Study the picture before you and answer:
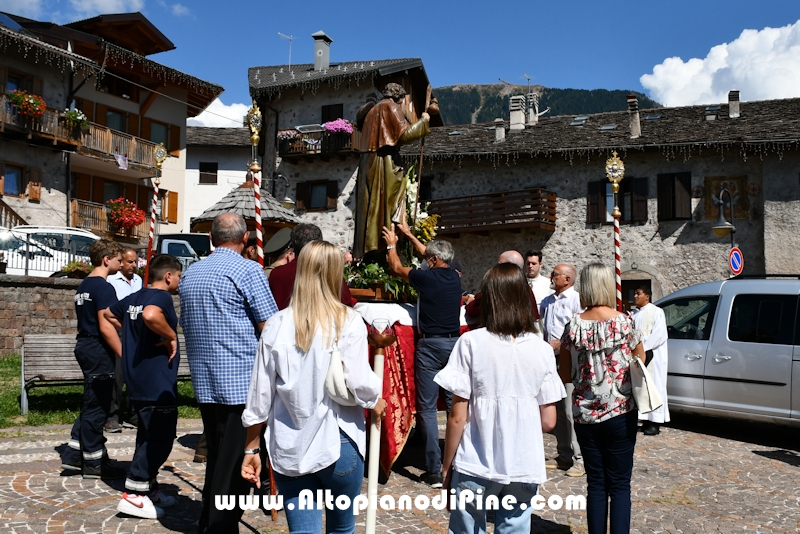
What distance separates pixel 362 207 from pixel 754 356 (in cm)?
479

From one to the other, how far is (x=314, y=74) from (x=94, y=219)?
35.8 ft

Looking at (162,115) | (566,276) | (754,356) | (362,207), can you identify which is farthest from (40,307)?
(162,115)

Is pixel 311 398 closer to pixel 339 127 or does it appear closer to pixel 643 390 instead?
pixel 643 390

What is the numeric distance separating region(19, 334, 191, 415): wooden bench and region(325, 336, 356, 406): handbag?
6.99 metres

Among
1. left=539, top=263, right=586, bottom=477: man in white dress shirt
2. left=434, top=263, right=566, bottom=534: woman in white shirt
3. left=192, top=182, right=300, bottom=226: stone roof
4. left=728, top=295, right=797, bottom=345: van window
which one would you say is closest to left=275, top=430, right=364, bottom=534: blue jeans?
left=434, top=263, right=566, bottom=534: woman in white shirt

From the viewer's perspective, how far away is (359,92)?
30.6 metres

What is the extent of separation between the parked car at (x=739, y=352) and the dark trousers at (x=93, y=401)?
21.7 ft

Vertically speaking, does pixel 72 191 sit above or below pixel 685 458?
above

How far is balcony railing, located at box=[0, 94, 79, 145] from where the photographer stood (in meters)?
24.2

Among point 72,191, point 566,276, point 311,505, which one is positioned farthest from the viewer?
point 72,191

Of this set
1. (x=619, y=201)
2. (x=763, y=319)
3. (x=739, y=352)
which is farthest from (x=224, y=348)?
(x=619, y=201)

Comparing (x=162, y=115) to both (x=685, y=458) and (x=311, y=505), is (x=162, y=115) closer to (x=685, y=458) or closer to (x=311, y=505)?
(x=685, y=458)

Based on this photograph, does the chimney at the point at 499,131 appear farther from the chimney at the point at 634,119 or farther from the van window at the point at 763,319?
the van window at the point at 763,319

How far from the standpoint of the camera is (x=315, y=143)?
30.5 metres
